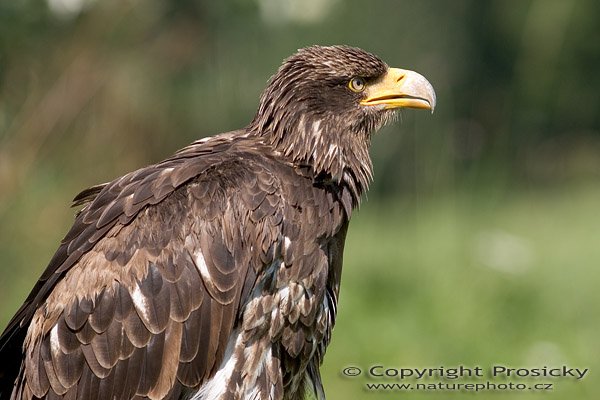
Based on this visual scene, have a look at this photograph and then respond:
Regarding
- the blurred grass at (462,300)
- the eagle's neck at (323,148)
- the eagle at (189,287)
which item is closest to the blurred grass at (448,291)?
the blurred grass at (462,300)

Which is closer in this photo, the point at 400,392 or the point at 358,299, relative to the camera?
the point at 400,392

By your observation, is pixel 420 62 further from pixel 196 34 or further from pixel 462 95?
pixel 196 34

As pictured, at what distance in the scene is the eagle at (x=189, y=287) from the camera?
512cm

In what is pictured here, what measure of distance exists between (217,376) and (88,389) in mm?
530

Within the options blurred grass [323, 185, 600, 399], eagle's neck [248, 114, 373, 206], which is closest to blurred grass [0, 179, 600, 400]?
blurred grass [323, 185, 600, 399]

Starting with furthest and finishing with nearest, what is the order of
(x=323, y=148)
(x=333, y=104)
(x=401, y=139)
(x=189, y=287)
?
(x=401, y=139) → (x=333, y=104) → (x=323, y=148) → (x=189, y=287)

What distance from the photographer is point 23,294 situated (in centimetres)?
823

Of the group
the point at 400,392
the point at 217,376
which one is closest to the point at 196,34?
the point at 400,392

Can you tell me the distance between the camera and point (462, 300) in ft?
30.0

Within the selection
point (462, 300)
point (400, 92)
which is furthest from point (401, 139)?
point (400, 92)

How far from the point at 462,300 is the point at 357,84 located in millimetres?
3805

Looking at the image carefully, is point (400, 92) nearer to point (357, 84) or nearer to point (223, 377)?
point (357, 84)

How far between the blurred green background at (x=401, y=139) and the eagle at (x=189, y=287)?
7.54 feet

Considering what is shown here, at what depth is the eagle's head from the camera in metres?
5.52
